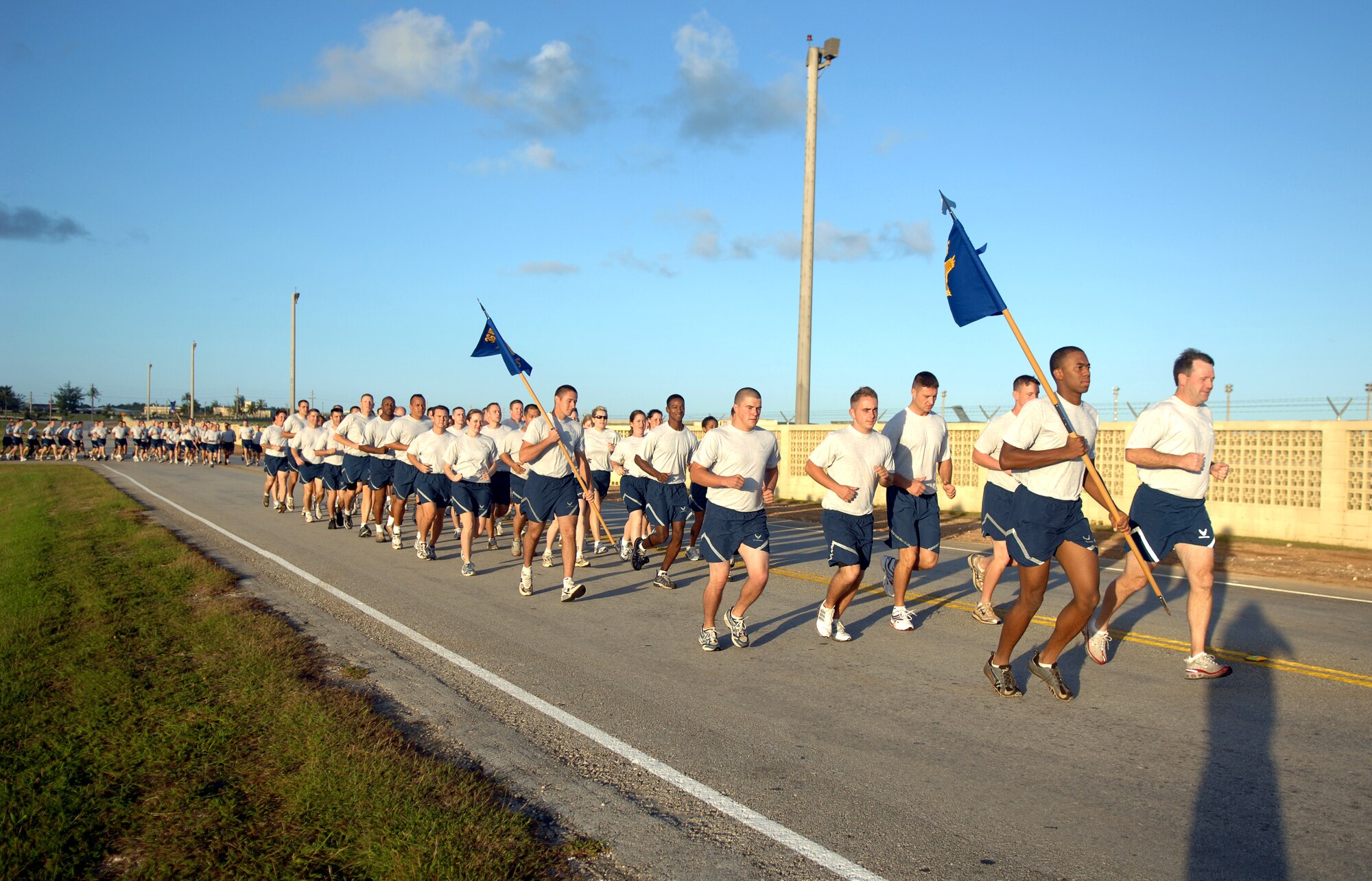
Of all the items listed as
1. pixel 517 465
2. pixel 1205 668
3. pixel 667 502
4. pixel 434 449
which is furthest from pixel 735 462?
pixel 434 449

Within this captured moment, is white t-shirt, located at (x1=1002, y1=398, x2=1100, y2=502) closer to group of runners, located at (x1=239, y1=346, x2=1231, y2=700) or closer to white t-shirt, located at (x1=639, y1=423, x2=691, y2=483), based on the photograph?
group of runners, located at (x1=239, y1=346, x2=1231, y2=700)

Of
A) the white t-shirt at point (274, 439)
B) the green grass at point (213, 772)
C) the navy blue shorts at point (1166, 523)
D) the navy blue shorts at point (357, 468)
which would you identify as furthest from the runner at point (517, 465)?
the white t-shirt at point (274, 439)

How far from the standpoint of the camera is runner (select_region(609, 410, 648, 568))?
11883 millimetres

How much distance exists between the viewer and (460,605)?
8992 millimetres

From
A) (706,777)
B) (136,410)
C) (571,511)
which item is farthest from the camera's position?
(136,410)

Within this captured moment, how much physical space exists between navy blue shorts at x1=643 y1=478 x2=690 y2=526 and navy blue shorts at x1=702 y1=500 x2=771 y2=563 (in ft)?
13.0

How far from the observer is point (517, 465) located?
10.6m

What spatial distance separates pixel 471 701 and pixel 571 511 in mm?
3956

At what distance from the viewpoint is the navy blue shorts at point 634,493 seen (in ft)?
40.0

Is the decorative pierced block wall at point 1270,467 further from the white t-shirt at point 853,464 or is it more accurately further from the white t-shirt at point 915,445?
the white t-shirt at point 853,464

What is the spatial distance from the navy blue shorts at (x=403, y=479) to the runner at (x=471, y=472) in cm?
151

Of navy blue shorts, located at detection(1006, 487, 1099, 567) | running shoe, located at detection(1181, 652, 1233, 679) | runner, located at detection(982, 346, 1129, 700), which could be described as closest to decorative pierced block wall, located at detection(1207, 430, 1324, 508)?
running shoe, located at detection(1181, 652, 1233, 679)

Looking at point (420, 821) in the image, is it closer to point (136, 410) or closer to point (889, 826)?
point (889, 826)

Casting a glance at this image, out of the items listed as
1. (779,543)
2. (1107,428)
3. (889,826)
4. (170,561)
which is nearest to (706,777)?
(889,826)
